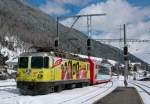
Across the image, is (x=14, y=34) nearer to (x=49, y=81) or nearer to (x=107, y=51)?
(x=107, y=51)

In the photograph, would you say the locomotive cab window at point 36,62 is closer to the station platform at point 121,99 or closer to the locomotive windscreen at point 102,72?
the station platform at point 121,99

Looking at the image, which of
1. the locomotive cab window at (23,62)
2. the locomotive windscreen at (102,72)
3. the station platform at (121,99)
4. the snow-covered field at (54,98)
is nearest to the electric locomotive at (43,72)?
the locomotive cab window at (23,62)

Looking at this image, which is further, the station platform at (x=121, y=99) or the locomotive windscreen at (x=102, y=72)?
the locomotive windscreen at (x=102, y=72)

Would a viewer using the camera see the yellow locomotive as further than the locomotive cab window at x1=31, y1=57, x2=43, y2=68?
No

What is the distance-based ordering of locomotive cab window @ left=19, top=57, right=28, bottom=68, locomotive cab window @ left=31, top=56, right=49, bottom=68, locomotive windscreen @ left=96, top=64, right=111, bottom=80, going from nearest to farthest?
locomotive cab window @ left=31, top=56, right=49, bottom=68, locomotive cab window @ left=19, top=57, right=28, bottom=68, locomotive windscreen @ left=96, top=64, right=111, bottom=80

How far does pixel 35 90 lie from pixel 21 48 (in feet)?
431

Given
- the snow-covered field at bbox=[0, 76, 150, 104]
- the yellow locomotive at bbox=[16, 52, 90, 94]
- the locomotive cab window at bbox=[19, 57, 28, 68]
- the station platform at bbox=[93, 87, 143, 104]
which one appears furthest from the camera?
the locomotive cab window at bbox=[19, 57, 28, 68]

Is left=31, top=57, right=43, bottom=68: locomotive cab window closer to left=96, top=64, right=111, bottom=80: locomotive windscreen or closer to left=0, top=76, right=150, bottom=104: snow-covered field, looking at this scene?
left=0, top=76, right=150, bottom=104: snow-covered field

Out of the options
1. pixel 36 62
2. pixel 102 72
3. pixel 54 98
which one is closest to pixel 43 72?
pixel 36 62

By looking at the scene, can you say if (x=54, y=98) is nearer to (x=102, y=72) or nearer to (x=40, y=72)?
(x=40, y=72)

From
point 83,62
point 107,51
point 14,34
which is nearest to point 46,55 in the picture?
point 83,62

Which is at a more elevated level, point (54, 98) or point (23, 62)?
point (23, 62)

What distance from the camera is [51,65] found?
1242 inches

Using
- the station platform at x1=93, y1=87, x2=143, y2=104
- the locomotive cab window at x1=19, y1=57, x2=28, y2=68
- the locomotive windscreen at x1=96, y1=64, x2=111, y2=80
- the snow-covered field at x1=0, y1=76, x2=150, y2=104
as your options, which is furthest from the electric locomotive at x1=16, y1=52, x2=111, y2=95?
A: the locomotive windscreen at x1=96, y1=64, x2=111, y2=80
